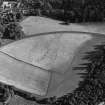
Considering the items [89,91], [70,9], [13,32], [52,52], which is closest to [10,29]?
[13,32]

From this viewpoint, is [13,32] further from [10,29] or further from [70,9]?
[70,9]

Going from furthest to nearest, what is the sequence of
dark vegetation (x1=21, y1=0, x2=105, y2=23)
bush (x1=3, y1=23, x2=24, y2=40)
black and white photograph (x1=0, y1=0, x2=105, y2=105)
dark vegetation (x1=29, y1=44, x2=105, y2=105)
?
1. dark vegetation (x1=21, y1=0, x2=105, y2=23)
2. bush (x1=3, y1=23, x2=24, y2=40)
3. black and white photograph (x1=0, y1=0, x2=105, y2=105)
4. dark vegetation (x1=29, y1=44, x2=105, y2=105)

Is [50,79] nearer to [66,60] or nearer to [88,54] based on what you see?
[66,60]

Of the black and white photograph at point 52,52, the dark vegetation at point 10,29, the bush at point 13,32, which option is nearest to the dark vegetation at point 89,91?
the black and white photograph at point 52,52

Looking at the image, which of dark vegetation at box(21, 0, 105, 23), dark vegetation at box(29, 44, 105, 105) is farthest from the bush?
dark vegetation at box(29, 44, 105, 105)

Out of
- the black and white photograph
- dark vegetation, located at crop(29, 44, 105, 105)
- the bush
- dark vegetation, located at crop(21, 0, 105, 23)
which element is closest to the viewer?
dark vegetation, located at crop(29, 44, 105, 105)

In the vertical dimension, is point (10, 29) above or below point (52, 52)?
above

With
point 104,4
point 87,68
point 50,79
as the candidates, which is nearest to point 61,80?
point 50,79

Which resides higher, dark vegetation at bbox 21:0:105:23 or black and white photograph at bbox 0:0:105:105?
dark vegetation at bbox 21:0:105:23

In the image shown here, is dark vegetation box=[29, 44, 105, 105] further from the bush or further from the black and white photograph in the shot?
the bush
